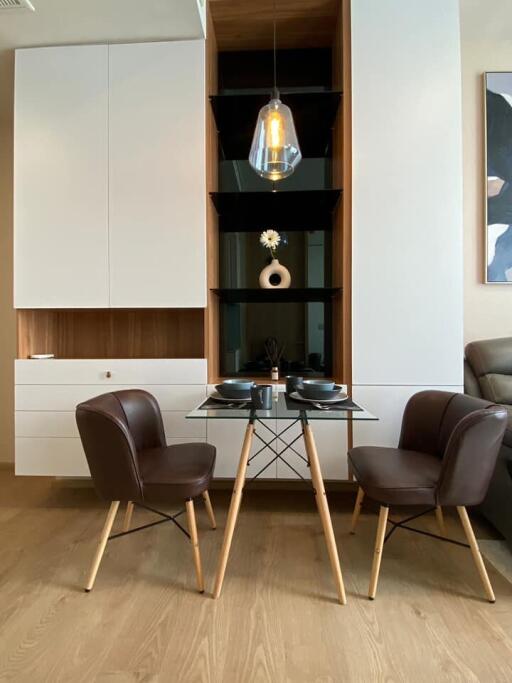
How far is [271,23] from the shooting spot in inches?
92.4

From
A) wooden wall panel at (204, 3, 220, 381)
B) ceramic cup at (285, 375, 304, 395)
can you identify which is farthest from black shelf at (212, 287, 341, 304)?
ceramic cup at (285, 375, 304, 395)

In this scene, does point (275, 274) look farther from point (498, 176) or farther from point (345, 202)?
point (498, 176)

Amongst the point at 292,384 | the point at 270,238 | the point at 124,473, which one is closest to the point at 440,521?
the point at 292,384

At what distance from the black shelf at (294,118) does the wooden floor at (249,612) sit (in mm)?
2432

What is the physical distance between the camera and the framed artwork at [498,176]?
251 cm

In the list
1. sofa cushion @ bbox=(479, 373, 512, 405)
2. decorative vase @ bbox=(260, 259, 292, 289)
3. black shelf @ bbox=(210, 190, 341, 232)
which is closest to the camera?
sofa cushion @ bbox=(479, 373, 512, 405)

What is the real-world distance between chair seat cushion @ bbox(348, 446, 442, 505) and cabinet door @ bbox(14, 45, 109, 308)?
5.61ft

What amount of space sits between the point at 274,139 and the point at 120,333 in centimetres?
163

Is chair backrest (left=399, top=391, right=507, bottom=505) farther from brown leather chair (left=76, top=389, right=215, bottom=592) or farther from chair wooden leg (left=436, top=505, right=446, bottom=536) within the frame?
brown leather chair (left=76, top=389, right=215, bottom=592)

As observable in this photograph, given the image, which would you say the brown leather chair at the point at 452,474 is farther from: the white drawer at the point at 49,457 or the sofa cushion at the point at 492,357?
the white drawer at the point at 49,457

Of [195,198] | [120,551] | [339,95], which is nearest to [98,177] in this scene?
[195,198]

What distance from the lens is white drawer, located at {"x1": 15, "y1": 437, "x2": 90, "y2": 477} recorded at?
2.21 metres

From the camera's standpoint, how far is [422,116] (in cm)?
210

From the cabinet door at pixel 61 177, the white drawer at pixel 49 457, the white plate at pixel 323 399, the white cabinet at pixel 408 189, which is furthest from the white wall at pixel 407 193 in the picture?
the white drawer at pixel 49 457
